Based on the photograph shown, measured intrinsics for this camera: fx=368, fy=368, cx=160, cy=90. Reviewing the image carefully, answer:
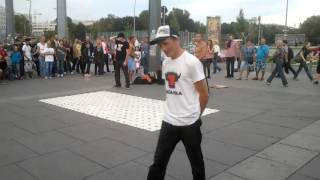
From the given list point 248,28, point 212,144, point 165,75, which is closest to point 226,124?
point 212,144

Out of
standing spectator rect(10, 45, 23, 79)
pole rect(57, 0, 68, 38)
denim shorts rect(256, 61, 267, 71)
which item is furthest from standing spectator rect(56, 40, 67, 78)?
denim shorts rect(256, 61, 267, 71)

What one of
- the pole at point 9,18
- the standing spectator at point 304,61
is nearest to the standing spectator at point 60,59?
the pole at point 9,18

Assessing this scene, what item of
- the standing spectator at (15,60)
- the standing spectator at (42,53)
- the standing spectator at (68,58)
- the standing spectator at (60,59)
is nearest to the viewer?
the standing spectator at (15,60)

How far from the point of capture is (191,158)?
366 cm

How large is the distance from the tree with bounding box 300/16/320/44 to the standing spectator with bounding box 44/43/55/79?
226ft

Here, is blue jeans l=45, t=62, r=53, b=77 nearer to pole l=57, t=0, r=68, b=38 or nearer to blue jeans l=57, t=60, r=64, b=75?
blue jeans l=57, t=60, r=64, b=75

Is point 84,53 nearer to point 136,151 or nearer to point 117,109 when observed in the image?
point 117,109

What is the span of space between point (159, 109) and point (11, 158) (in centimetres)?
421

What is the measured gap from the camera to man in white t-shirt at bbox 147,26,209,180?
348cm

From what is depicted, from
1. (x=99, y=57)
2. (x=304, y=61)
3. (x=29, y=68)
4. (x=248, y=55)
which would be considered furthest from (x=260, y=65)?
(x=29, y=68)

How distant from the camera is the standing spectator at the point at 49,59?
15805 mm

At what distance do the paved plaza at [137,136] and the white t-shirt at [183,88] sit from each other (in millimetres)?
1352

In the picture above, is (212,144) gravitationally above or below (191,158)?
below

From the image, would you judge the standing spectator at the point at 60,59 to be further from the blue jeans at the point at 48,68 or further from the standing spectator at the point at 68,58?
the standing spectator at the point at 68,58
